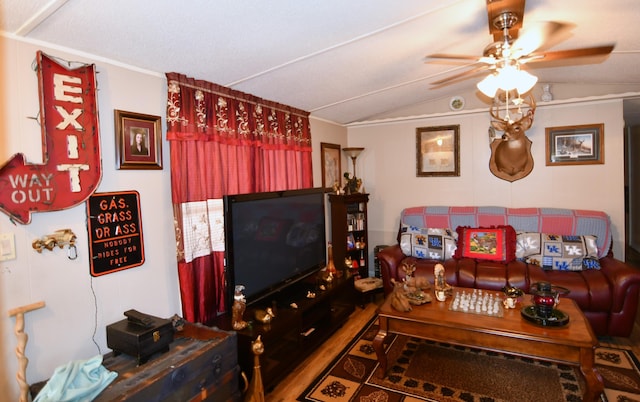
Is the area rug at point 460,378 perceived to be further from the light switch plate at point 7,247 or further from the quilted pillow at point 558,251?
the light switch plate at point 7,247

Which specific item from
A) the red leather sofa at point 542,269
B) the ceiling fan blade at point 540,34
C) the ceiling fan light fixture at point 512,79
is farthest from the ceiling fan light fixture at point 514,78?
the red leather sofa at point 542,269

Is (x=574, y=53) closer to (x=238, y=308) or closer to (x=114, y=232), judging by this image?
(x=238, y=308)

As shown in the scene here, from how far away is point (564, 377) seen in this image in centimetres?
243

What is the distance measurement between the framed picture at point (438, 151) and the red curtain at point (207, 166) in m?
2.18

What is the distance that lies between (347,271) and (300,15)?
245 centimetres

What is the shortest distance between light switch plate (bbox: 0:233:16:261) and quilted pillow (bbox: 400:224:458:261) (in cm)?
328

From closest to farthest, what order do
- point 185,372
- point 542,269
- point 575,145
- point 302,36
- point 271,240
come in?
1. point 185,372
2. point 302,36
3. point 271,240
4. point 542,269
5. point 575,145

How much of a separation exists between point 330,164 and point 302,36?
2390mm

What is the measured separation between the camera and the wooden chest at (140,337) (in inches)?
68.5

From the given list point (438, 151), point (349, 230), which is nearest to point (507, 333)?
point (349, 230)

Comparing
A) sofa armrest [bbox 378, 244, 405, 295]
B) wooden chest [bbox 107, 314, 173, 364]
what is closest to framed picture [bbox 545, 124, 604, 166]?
sofa armrest [bbox 378, 244, 405, 295]

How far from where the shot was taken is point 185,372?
1.72 m

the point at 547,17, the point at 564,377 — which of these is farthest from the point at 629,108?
the point at 564,377

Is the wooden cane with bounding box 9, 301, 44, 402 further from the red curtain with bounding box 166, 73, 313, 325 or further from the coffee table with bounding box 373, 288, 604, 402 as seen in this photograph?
the coffee table with bounding box 373, 288, 604, 402
